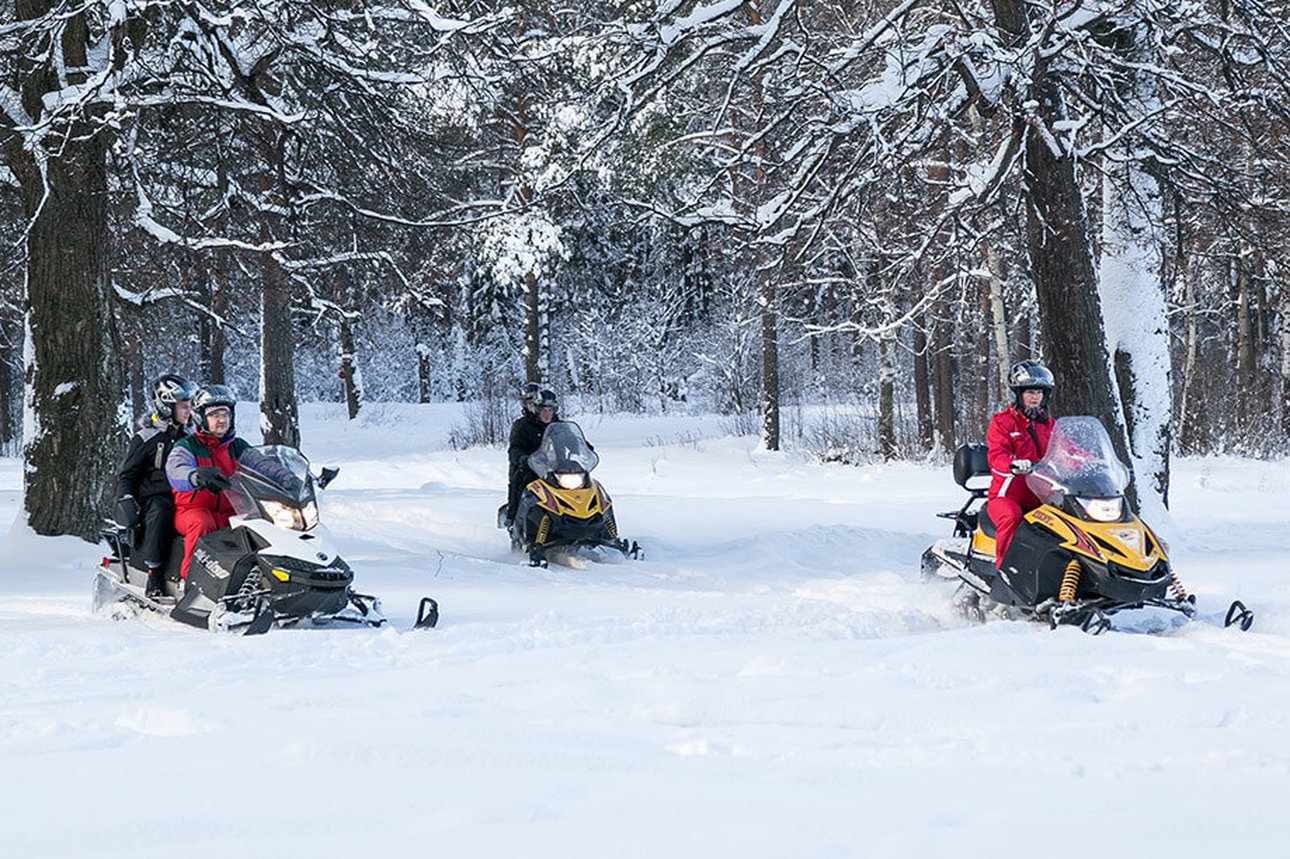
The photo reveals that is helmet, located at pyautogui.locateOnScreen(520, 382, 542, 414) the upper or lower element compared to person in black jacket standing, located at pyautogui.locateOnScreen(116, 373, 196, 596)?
upper

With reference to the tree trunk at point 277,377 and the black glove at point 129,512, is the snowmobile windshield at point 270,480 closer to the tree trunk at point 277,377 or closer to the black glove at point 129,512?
the black glove at point 129,512

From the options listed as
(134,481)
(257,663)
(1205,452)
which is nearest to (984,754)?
(257,663)

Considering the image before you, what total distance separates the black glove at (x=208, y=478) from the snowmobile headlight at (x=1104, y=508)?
498 centimetres

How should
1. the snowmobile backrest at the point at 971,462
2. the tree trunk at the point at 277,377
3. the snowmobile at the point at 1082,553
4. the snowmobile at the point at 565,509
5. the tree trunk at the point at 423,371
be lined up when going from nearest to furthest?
the snowmobile at the point at 1082,553 < the snowmobile backrest at the point at 971,462 < the snowmobile at the point at 565,509 < the tree trunk at the point at 277,377 < the tree trunk at the point at 423,371

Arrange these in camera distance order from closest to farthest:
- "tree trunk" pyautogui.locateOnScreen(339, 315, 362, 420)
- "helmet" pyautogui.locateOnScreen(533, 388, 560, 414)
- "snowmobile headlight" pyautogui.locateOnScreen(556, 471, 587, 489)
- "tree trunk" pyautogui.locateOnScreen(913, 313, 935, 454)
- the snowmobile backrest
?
the snowmobile backrest
"snowmobile headlight" pyautogui.locateOnScreen(556, 471, 587, 489)
"helmet" pyautogui.locateOnScreen(533, 388, 560, 414)
"tree trunk" pyautogui.locateOnScreen(913, 313, 935, 454)
"tree trunk" pyautogui.locateOnScreen(339, 315, 362, 420)

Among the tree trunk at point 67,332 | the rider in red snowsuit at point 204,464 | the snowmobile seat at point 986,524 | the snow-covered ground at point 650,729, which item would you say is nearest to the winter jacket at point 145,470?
the rider in red snowsuit at point 204,464

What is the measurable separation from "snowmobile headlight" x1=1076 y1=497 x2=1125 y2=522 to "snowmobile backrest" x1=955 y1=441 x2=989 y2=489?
1.06m

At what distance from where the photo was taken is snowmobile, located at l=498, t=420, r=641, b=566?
1125cm

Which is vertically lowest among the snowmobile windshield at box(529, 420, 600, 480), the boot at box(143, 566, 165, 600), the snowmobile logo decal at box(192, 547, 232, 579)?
the boot at box(143, 566, 165, 600)

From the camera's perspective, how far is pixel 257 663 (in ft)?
19.8

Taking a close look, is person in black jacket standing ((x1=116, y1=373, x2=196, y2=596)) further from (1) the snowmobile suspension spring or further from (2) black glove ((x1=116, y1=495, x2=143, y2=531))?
(1) the snowmobile suspension spring

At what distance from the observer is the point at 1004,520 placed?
7551 millimetres

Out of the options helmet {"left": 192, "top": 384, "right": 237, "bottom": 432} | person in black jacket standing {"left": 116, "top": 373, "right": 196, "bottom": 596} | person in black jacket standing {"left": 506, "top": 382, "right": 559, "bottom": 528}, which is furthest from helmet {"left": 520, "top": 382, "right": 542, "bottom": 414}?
person in black jacket standing {"left": 116, "top": 373, "right": 196, "bottom": 596}

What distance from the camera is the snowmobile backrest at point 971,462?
7977 millimetres
